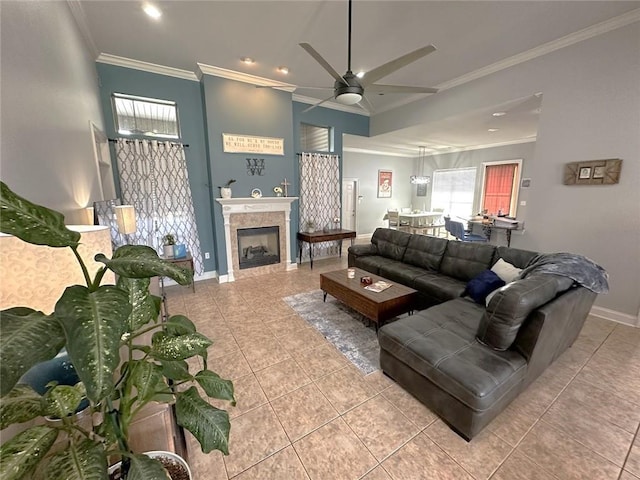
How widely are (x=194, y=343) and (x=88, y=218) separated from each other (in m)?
2.18

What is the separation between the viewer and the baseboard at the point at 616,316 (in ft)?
9.53

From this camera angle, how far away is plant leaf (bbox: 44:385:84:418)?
71cm

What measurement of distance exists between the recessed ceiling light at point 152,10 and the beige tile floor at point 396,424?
3.36m

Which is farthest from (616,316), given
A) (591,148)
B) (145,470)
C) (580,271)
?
(145,470)

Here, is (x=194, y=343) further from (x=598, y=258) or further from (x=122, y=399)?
(x=598, y=258)

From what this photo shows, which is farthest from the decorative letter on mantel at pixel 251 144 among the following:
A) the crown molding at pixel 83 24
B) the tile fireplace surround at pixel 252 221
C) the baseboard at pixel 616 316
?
the baseboard at pixel 616 316

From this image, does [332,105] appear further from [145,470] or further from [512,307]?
[145,470]

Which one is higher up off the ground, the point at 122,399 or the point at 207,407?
the point at 122,399

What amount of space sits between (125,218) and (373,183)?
291 inches

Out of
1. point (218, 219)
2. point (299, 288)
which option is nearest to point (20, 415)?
point (299, 288)

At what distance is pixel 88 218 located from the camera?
2.30m

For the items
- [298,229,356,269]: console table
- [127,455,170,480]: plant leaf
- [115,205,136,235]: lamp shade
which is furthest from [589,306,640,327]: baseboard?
[115,205,136,235]: lamp shade

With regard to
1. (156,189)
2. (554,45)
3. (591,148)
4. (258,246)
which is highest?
(554,45)

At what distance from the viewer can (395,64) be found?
2266mm
